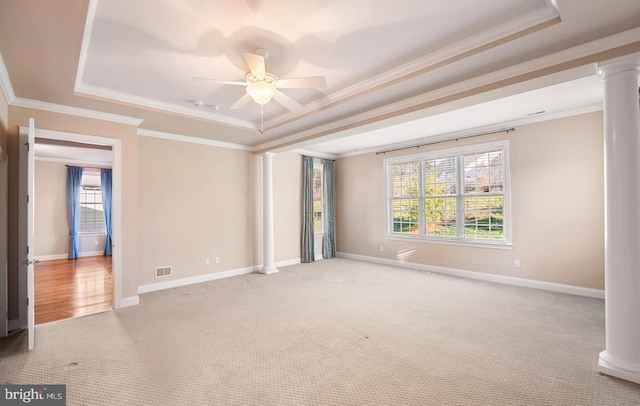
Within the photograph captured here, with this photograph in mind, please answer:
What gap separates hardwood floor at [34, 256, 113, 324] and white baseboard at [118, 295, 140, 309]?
0.75 feet

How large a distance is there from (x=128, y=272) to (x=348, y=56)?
155 inches

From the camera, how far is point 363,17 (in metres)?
2.22

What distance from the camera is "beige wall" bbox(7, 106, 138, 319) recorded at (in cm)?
334

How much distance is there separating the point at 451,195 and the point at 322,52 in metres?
4.17

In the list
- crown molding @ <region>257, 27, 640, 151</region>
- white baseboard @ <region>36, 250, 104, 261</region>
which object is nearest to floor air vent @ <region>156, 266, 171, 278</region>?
crown molding @ <region>257, 27, 640, 151</region>

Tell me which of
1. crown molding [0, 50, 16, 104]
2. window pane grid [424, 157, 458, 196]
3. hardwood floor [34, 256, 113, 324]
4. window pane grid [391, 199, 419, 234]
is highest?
crown molding [0, 50, 16, 104]

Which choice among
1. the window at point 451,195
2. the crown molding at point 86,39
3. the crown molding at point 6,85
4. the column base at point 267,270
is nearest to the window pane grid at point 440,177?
the window at point 451,195

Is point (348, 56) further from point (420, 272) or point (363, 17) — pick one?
point (420, 272)

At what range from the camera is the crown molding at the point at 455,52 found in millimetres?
2125

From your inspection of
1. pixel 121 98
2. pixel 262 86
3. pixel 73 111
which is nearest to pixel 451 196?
pixel 262 86

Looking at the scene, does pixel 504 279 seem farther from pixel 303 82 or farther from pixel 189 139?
pixel 189 139

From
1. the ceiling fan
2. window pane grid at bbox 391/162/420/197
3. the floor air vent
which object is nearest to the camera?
the ceiling fan

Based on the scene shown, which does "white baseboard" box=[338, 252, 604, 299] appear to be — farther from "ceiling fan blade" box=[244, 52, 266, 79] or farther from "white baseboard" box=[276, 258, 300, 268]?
"ceiling fan blade" box=[244, 52, 266, 79]

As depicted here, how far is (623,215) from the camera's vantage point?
2.28m
